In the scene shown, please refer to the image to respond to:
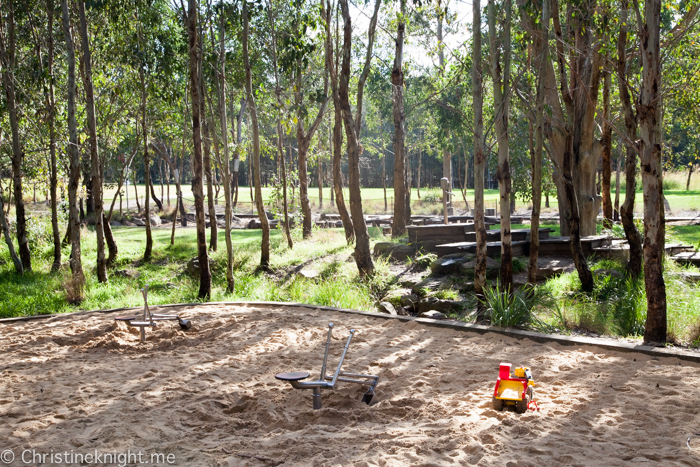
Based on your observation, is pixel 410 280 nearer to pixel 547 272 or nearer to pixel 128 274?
pixel 547 272

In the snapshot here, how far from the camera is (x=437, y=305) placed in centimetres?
914

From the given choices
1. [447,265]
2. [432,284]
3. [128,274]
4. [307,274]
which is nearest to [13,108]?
[128,274]

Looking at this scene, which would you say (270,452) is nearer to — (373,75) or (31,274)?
(31,274)

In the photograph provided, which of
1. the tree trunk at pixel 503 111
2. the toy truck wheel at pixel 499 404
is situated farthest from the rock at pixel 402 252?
the toy truck wheel at pixel 499 404

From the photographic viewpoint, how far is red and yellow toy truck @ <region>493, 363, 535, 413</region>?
402cm

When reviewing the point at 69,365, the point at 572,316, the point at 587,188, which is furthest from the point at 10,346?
the point at 587,188

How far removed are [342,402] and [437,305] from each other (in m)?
4.82

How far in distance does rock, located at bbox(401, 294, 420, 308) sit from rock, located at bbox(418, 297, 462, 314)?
0.85 feet

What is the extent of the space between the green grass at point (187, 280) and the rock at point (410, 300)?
546 mm

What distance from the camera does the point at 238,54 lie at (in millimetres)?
18766

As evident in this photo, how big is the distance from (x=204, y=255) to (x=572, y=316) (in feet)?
20.0

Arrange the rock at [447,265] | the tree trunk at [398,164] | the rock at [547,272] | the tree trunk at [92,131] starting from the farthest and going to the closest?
the tree trunk at [398,164] < the rock at [447,265] < the tree trunk at [92,131] < the rock at [547,272]

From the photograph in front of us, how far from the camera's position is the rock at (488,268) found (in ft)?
35.2

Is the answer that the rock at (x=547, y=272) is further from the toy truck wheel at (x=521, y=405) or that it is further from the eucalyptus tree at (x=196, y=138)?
the toy truck wheel at (x=521, y=405)
